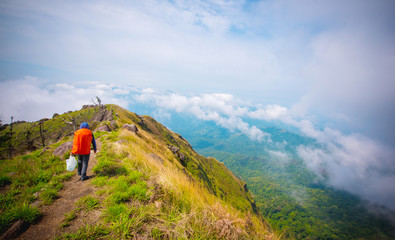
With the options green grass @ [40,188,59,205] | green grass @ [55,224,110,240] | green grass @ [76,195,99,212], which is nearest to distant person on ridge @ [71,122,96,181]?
green grass @ [40,188,59,205]

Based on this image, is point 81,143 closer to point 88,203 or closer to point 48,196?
point 48,196

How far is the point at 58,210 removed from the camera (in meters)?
4.11

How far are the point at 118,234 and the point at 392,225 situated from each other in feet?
1010

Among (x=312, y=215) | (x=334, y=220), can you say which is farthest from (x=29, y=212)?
(x=334, y=220)

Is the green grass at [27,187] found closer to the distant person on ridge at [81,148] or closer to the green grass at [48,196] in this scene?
the green grass at [48,196]

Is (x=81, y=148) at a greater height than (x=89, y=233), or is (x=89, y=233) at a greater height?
(x=81, y=148)

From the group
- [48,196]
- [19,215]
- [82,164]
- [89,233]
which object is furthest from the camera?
[82,164]

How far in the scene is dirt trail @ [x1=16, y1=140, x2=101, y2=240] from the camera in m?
3.30

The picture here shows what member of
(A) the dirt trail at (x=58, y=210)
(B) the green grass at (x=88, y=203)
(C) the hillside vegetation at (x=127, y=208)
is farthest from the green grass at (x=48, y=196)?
(B) the green grass at (x=88, y=203)

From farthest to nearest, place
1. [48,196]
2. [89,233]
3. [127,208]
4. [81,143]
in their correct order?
1. [81,143]
2. [48,196]
3. [127,208]
4. [89,233]

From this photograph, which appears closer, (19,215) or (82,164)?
(19,215)

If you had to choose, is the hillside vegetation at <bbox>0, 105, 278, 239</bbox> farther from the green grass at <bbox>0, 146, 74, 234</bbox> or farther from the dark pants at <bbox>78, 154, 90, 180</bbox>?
the dark pants at <bbox>78, 154, 90, 180</bbox>

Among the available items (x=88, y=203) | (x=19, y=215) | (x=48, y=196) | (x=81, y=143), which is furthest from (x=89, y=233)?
(x=81, y=143)

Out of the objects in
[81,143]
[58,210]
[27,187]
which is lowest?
[27,187]
